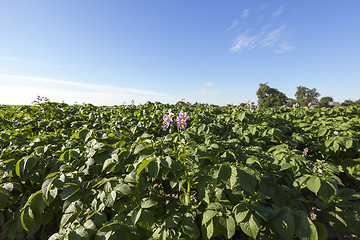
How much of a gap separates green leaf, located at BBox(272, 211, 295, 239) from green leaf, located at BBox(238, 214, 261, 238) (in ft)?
0.49

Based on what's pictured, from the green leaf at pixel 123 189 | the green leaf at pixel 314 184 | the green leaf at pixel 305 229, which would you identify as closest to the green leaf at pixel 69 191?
Result: the green leaf at pixel 123 189

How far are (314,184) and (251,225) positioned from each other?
2.38 feet

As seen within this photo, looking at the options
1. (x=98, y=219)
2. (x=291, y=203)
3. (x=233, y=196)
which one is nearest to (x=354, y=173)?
(x=291, y=203)

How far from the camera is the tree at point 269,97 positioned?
50.2 meters

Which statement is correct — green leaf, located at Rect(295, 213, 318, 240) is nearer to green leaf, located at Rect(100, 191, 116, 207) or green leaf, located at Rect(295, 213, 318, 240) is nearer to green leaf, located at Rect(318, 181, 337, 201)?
green leaf, located at Rect(318, 181, 337, 201)

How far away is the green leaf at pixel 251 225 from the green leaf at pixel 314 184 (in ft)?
1.95

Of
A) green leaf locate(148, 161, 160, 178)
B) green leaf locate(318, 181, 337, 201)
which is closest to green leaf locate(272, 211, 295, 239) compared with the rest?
green leaf locate(318, 181, 337, 201)

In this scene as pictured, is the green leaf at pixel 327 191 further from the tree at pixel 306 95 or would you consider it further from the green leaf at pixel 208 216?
the tree at pixel 306 95

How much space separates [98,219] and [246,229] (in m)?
1.20

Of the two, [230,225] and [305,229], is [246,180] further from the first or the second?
[305,229]

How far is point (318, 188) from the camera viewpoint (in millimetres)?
1432

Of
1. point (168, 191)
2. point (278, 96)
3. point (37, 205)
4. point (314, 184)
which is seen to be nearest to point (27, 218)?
point (37, 205)

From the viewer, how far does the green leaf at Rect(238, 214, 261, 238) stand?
124cm

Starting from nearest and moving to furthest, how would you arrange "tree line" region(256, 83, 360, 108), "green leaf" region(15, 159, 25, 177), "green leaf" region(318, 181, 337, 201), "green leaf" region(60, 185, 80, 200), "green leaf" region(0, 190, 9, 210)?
"green leaf" region(318, 181, 337, 201) → "green leaf" region(60, 185, 80, 200) → "green leaf" region(0, 190, 9, 210) → "green leaf" region(15, 159, 25, 177) → "tree line" region(256, 83, 360, 108)
